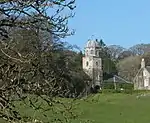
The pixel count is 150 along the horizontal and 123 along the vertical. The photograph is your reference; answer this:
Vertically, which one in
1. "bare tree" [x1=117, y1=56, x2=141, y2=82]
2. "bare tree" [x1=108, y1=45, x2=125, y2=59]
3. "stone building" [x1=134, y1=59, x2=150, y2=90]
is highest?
"bare tree" [x1=108, y1=45, x2=125, y2=59]

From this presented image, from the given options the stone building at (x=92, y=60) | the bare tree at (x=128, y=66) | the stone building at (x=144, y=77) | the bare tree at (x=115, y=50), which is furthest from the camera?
the bare tree at (x=115, y=50)

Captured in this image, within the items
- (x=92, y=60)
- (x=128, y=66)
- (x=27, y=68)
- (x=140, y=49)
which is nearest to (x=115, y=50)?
(x=140, y=49)

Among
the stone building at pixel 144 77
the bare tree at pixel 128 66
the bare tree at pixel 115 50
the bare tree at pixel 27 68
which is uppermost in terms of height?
the bare tree at pixel 115 50

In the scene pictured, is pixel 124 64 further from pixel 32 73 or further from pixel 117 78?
pixel 32 73

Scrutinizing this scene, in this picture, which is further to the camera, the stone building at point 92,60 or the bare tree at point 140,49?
the bare tree at point 140,49

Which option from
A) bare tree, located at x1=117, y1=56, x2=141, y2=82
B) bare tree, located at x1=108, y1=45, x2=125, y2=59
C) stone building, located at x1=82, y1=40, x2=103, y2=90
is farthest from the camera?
bare tree, located at x1=108, y1=45, x2=125, y2=59

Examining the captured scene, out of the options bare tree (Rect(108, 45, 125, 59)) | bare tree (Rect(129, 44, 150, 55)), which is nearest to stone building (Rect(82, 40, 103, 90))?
bare tree (Rect(108, 45, 125, 59))

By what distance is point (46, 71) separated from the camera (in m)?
6.01

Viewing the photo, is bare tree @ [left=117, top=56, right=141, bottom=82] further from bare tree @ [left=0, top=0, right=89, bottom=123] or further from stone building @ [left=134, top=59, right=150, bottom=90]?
bare tree @ [left=0, top=0, right=89, bottom=123]

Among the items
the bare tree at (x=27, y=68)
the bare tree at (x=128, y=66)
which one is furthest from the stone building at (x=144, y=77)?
the bare tree at (x=27, y=68)

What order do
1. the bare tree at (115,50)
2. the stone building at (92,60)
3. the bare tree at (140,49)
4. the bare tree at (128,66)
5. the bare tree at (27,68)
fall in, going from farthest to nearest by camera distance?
the bare tree at (140,49)
the bare tree at (115,50)
the bare tree at (128,66)
the stone building at (92,60)
the bare tree at (27,68)

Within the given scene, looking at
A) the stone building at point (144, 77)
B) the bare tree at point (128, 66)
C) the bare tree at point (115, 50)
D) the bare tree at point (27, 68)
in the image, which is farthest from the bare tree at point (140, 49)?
the bare tree at point (27, 68)

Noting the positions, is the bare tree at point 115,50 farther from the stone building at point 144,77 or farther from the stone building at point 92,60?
the stone building at point 144,77

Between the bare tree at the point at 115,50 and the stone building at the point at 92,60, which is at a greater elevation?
the bare tree at the point at 115,50
